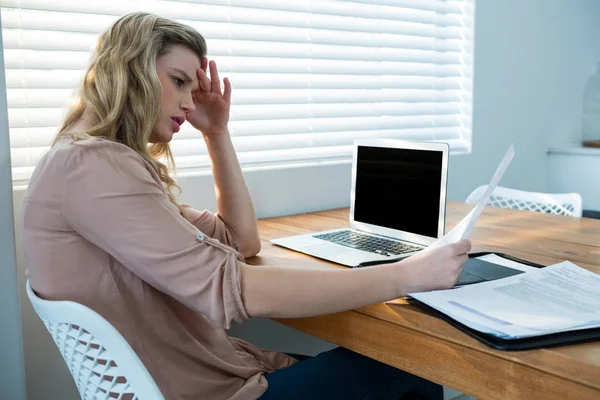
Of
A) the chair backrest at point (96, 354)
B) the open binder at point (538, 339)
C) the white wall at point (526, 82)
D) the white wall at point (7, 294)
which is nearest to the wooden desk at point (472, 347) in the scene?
the open binder at point (538, 339)

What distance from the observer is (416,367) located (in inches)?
42.4

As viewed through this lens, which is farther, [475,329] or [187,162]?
[187,162]

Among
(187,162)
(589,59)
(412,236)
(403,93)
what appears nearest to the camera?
(412,236)

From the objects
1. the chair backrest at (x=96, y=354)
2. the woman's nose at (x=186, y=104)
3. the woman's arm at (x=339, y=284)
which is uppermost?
the woman's nose at (x=186, y=104)

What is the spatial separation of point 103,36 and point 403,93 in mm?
1529

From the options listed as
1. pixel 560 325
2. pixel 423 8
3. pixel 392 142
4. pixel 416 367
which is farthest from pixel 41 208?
pixel 423 8

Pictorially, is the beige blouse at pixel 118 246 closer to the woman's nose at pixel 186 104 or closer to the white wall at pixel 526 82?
the woman's nose at pixel 186 104

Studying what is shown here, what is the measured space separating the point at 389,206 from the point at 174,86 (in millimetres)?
695

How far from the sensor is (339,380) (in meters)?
1.30

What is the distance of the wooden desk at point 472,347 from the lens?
35.1 inches

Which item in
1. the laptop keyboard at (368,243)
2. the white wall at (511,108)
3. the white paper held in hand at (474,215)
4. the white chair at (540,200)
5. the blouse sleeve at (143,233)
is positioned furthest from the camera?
the white chair at (540,200)

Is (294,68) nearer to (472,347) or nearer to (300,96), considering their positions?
(300,96)

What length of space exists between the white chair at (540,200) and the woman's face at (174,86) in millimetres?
1333

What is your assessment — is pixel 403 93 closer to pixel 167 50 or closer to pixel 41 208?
pixel 167 50
